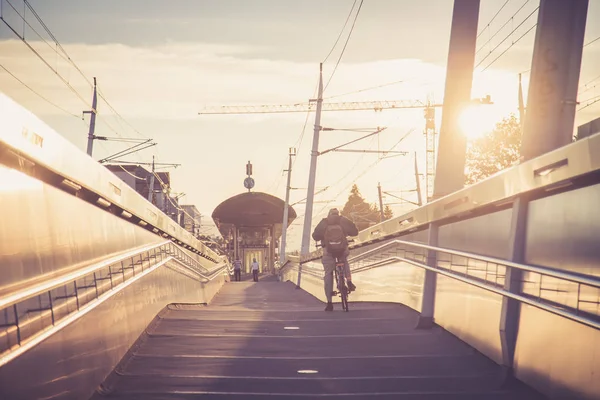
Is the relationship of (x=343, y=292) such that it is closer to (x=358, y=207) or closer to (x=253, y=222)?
(x=253, y=222)

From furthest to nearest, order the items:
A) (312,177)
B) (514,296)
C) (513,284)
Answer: (312,177)
(513,284)
(514,296)

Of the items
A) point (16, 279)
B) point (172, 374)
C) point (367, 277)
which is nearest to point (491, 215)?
point (172, 374)

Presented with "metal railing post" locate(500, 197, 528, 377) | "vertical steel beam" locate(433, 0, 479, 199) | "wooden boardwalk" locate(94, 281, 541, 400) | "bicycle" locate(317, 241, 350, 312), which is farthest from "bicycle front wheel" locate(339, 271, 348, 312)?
"metal railing post" locate(500, 197, 528, 377)

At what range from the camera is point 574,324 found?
5004 mm

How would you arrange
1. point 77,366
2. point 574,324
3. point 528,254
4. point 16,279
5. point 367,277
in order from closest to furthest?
point 16,279, point 574,324, point 77,366, point 528,254, point 367,277

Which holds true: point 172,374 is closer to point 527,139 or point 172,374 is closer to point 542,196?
point 542,196

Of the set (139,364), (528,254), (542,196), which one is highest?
(542,196)

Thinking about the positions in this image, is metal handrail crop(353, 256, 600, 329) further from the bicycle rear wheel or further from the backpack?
the backpack

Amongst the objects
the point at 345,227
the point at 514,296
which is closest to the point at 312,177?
the point at 345,227

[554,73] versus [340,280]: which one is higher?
[554,73]

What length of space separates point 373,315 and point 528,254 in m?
5.64

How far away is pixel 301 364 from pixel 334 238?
7.61 metres

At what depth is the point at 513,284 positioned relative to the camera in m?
6.10

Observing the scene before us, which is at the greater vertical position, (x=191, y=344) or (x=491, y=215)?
(x=491, y=215)
